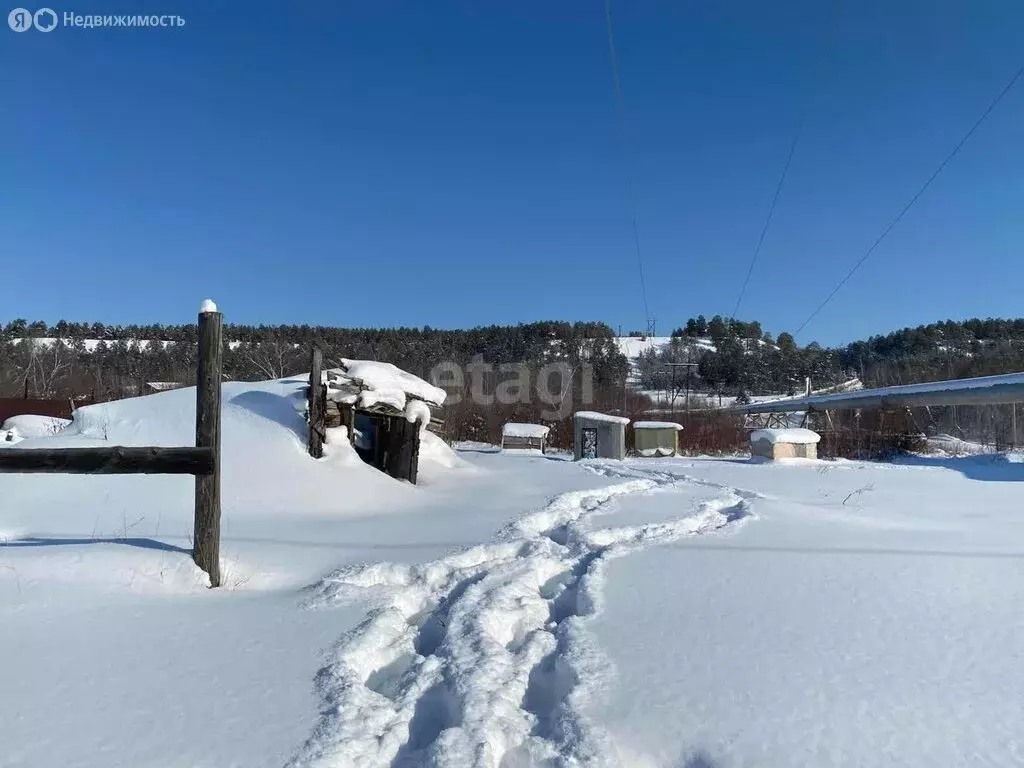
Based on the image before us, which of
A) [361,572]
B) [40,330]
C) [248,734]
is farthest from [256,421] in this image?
[40,330]

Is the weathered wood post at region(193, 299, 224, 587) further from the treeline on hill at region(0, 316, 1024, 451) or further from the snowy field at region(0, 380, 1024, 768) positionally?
the treeline on hill at region(0, 316, 1024, 451)

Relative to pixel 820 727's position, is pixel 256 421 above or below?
above

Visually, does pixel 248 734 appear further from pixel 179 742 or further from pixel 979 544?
pixel 979 544

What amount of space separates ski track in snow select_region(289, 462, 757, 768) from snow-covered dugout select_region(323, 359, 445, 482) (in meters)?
6.50

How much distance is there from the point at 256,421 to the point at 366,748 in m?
9.74

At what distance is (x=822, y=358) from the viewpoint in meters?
81.9

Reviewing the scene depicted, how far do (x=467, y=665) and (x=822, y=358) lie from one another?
87.5m

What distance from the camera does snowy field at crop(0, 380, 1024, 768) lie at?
2736mm

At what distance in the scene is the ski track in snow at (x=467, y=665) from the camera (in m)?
2.70

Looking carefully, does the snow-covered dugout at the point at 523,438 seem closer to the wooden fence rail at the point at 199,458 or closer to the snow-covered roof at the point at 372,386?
the snow-covered roof at the point at 372,386

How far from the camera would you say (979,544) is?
6.61m

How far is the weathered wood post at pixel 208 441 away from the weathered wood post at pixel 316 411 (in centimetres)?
639

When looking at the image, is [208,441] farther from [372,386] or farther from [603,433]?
[603,433]

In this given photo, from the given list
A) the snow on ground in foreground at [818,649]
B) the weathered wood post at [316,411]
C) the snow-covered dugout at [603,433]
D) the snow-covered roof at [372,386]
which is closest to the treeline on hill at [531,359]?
the snow-covered dugout at [603,433]
